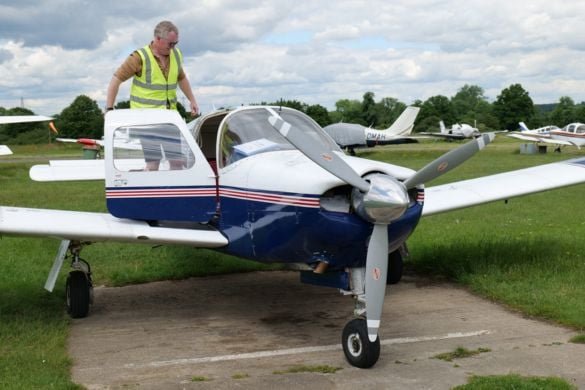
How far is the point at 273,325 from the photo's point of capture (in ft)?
21.7

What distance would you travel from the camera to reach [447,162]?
5355 mm

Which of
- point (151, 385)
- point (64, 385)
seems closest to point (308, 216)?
point (151, 385)

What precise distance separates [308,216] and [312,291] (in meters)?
2.88

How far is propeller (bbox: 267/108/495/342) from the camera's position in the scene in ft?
16.3

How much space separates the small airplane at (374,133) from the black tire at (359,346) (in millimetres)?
37978

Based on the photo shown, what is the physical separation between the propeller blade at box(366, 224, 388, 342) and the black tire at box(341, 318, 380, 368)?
0.08 m

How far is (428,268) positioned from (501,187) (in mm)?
1425

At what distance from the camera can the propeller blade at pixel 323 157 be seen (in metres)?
5.00

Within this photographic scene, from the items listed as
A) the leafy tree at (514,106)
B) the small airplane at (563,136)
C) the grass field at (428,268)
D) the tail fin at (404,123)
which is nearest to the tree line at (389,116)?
the leafy tree at (514,106)

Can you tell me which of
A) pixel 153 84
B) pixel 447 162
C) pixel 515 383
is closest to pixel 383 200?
pixel 447 162

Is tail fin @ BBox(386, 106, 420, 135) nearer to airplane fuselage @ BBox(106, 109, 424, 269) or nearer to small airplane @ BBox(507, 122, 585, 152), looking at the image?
small airplane @ BBox(507, 122, 585, 152)

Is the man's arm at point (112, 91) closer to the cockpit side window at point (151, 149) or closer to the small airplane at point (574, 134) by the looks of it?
the cockpit side window at point (151, 149)

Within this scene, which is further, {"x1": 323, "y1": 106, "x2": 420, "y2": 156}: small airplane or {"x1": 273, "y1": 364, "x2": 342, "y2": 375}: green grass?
{"x1": 323, "y1": 106, "x2": 420, "y2": 156}: small airplane

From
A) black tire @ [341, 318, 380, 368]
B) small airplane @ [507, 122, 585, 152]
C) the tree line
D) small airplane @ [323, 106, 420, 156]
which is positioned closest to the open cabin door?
black tire @ [341, 318, 380, 368]
